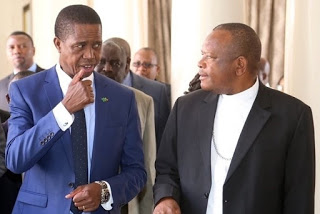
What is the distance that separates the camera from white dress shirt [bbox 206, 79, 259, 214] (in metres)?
3.40

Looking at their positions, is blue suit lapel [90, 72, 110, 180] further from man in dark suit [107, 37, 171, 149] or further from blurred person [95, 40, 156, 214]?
man in dark suit [107, 37, 171, 149]

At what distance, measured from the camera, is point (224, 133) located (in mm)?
3465

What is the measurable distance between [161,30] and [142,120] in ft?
22.8

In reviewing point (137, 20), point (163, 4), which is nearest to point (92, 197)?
point (137, 20)

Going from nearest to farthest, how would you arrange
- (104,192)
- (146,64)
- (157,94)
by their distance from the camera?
(104,192) → (157,94) → (146,64)

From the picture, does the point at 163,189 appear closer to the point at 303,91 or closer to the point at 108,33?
the point at 303,91

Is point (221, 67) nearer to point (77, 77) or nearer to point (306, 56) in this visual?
point (77, 77)

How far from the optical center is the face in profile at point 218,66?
3.42 m

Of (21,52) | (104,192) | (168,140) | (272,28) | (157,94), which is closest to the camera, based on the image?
(104,192)

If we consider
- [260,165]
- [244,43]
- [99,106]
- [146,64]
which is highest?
[244,43]

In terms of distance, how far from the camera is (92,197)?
10.6ft

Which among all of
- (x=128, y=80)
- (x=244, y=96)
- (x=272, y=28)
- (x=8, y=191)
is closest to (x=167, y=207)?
(x=244, y=96)

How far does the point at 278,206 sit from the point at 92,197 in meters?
0.92

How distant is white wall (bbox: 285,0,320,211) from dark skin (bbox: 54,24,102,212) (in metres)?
1.93
